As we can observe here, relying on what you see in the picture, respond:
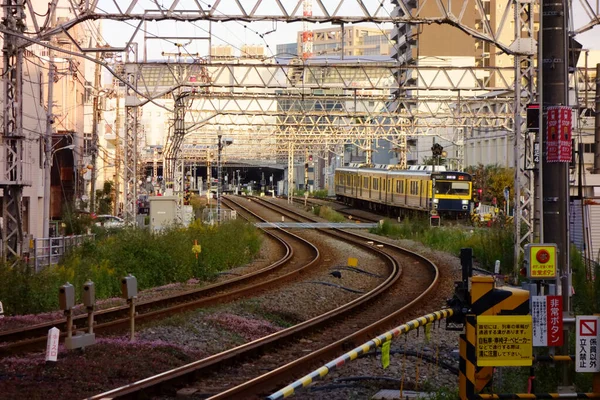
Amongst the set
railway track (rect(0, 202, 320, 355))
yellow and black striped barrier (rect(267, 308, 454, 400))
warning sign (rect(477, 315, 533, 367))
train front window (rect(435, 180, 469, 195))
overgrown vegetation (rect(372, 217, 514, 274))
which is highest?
train front window (rect(435, 180, 469, 195))

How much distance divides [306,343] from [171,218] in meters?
21.0

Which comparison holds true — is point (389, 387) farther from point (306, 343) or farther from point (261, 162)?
point (261, 162)

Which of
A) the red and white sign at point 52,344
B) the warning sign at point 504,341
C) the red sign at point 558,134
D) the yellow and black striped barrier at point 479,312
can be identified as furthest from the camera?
the red sign at point 558,134

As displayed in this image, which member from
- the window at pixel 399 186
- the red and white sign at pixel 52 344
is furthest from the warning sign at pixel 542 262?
the window at pixel 399 186

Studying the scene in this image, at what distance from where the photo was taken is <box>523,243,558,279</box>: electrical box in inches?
359

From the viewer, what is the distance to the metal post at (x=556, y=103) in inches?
404

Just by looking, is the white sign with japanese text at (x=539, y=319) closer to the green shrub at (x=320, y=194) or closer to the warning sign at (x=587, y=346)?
the warning sign at (x=587, y=346)

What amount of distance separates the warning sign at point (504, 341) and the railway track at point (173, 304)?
647 cm

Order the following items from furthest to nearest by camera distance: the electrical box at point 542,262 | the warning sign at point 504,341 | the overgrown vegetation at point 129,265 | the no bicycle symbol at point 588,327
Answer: the overgrown vegetation at point 129,265
the electrical box at point 542,262
the no bicycle symbol at point 588,327
the warning sign at point 504,341

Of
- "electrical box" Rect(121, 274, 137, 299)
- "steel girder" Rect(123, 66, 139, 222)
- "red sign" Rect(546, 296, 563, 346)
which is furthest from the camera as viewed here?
"steel girder" Rect(123, 66, 139, 222)

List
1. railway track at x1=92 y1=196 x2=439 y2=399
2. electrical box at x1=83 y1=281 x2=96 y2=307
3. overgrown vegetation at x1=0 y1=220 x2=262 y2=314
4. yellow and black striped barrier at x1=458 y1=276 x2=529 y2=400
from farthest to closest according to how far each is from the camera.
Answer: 1. overgrown vegetation at x1=0 y1=220 x2=262 y2=314
2. electrical box at x1=83 y1=281 x2=96 y2=307
3. railway track at x1=92 y1=196 x2=439 y2=399
4. yellow and black striped barrier at x1=458 y1=276 x2=529 y2=400

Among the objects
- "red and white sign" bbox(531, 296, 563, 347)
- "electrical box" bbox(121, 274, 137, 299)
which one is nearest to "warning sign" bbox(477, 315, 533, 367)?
"red and white sign" bbox(531, 296, 563, 347)

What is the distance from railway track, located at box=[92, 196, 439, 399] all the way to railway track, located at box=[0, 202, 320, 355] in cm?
223

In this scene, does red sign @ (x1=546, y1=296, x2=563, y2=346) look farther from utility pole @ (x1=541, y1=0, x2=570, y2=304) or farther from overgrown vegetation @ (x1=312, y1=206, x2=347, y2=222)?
overgrown vegetation @ (x1=312, y1=206, x2=347, y2=222)
